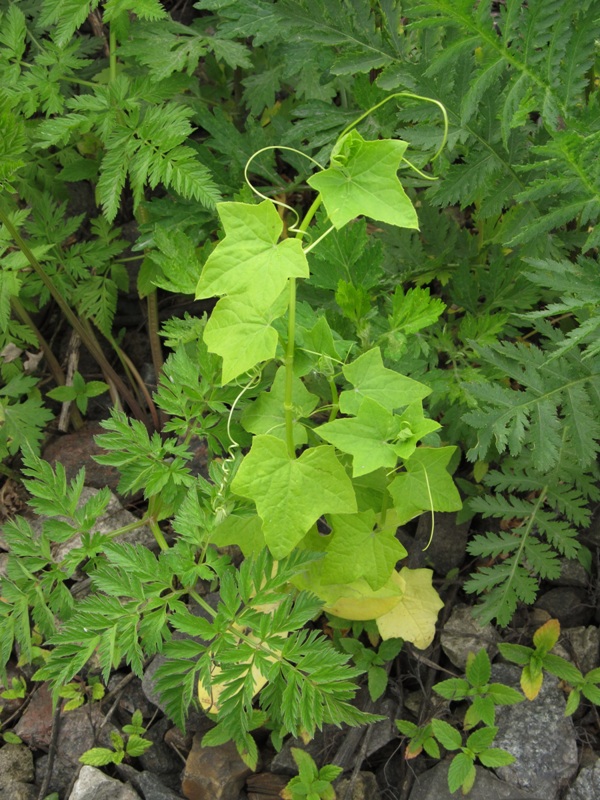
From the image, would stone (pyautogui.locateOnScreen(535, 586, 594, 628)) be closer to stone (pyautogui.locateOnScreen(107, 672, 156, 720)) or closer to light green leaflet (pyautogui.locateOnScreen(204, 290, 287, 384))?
stone (pyautogui.locateOnScreen(107, 672, 156, 720))

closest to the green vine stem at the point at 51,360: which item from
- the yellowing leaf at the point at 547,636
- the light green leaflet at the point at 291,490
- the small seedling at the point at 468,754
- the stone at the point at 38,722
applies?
the stone at the point at 38,722

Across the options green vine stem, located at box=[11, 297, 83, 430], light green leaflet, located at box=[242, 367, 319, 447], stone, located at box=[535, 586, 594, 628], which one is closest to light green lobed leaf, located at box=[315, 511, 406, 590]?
light green leaflet, located at box=[242, 367, 319, 447]

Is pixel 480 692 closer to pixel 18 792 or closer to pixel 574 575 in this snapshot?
pixel 574 575

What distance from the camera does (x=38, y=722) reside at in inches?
96.4

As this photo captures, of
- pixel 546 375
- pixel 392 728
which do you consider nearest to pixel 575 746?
pixel 392 728

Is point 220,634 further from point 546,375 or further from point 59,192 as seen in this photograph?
point 59,192

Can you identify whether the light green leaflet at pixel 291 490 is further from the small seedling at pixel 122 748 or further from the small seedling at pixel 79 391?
the small seedling at pixel 79 391

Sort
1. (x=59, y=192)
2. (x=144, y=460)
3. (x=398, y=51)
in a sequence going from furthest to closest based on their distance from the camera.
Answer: (x=59, y=192), (x=398, y=51), (x=144, y=460)

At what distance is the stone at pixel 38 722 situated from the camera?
2424mm

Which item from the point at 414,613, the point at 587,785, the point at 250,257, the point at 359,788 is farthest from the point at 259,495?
the point at 587,785

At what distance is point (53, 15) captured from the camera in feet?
7.30

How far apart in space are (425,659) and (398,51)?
188cm

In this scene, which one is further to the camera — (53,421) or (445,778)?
(53,421)

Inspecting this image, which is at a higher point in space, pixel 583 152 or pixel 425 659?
pixel 583 152
